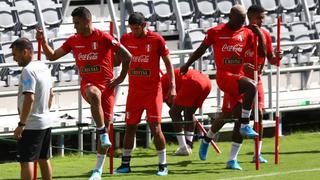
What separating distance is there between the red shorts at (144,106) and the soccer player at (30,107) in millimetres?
2565

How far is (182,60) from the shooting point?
18078mm

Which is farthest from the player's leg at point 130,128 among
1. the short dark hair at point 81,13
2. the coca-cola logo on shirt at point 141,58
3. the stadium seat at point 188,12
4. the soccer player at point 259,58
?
the stadium seat at point 188,12

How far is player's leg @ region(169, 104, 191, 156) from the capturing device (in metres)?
16.2

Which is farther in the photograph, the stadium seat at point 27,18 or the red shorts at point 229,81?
the stadium seat at point 27,18

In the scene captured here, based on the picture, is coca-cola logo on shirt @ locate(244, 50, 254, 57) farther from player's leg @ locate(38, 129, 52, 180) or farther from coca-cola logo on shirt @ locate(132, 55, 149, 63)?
player's leg @ locate(38, 129, 52, 180)

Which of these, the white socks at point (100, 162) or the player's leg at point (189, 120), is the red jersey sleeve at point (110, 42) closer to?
the white socks at point (100, 162)

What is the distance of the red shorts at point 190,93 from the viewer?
1634 centimetres

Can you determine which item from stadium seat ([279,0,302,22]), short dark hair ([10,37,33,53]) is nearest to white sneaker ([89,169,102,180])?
short dark hair ([10,37,33,53])

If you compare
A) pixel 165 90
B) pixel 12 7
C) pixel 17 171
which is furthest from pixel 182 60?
pixel 17 171

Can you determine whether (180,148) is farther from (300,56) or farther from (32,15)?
(300,56)

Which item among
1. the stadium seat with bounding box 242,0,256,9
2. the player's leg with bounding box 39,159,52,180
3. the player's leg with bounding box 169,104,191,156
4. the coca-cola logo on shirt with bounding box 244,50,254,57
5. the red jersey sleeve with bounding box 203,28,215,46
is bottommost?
the player's leg with bounding box 169,104,191,156

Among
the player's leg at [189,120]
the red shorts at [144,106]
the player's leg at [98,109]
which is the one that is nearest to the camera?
the player's leg at [98,109]

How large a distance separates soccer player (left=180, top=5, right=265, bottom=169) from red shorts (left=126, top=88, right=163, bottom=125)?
0.61 m

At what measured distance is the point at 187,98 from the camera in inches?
645
